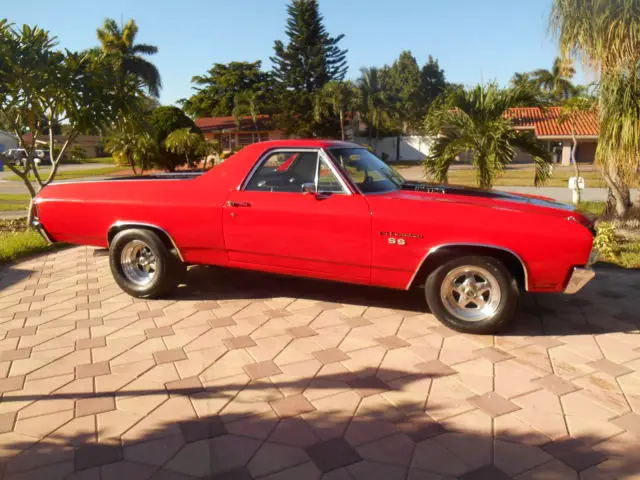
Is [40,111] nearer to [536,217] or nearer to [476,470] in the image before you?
[536,217]

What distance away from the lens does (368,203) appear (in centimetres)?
431

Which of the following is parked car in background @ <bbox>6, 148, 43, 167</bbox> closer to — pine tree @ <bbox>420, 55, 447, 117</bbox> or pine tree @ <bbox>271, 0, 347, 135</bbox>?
pine tree @ <bbox>271, 0, 347, 135</bbox>

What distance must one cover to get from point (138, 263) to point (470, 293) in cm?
345

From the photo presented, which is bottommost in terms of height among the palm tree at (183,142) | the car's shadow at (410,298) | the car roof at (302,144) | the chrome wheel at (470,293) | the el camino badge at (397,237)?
the car's shadow at (410,298)

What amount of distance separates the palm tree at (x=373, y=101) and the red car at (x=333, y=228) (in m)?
48.2

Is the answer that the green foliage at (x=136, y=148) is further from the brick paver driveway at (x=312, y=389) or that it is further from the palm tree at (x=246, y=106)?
the palm tree at (x=246, y=106)

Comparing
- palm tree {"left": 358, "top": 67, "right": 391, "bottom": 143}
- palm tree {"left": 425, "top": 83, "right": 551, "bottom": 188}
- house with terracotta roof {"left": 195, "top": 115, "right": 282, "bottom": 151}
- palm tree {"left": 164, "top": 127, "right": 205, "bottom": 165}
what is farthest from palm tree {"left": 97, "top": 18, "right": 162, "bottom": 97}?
palm tree {"left": 425, "top": 83, "right": 551, "bottom": 188}

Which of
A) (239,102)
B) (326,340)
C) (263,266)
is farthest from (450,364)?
(239,102)

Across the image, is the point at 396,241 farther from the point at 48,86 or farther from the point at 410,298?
the point at 48,86

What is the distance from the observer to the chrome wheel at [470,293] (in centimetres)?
414

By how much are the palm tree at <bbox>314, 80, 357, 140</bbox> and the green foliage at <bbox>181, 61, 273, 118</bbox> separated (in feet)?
38.4

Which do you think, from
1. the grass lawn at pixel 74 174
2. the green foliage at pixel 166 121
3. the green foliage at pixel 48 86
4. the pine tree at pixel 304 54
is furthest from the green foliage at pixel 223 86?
the green foliage at pixel 48 86

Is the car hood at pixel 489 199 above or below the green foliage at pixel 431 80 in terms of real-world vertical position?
below

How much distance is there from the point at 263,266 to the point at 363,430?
89.4 inches
